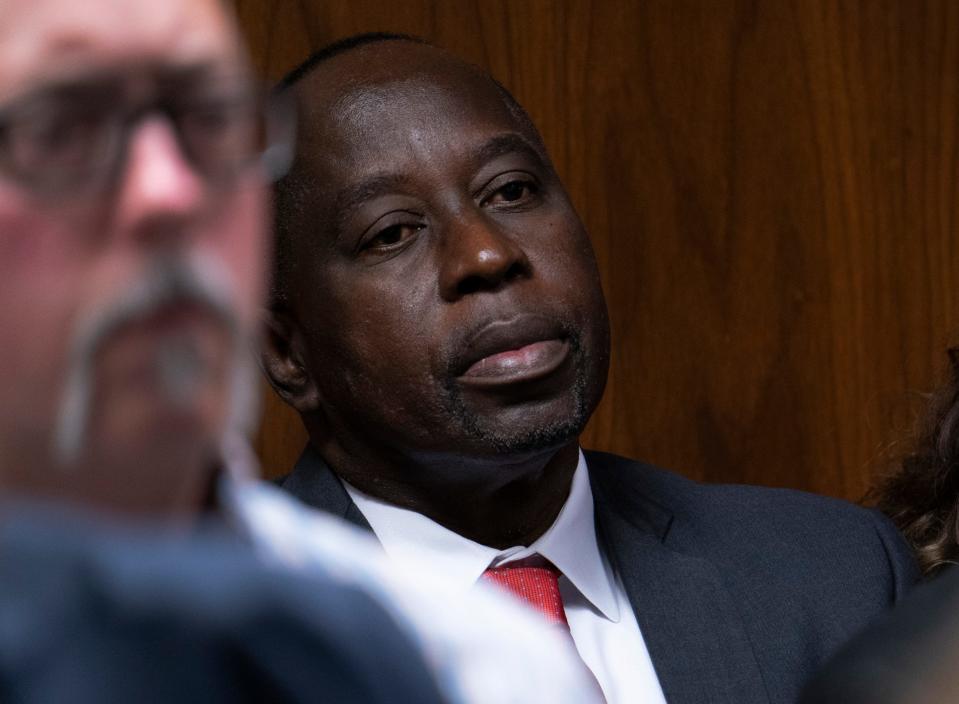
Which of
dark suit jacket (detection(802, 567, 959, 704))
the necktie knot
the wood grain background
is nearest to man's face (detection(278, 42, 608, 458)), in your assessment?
the necktie knot

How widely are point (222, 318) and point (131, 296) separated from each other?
2 centimetres

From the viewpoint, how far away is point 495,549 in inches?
46.9

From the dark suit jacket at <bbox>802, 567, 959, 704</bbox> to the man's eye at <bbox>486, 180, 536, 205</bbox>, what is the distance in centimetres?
79

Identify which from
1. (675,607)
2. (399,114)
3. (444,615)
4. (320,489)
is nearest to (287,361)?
(320,489)

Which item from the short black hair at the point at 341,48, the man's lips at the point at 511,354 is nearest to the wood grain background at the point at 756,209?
the short black hair at the point at 341,48

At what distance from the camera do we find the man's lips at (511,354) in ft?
3.60

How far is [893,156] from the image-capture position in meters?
1.69

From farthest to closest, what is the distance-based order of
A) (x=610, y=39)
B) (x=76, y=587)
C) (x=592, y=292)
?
(x=610, y=39)
(x=592, y=292)
(x=76, y=587)

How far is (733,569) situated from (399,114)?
1.45ft

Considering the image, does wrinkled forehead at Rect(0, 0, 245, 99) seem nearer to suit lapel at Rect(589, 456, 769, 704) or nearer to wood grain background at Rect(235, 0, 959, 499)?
suit lapel at Rect(589, 456, 769, 704)

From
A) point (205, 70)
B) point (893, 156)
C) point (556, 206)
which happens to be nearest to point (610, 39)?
point (893, 156)

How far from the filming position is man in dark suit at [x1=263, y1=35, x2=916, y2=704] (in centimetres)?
112

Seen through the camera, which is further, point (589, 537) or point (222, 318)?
point (589, 537)

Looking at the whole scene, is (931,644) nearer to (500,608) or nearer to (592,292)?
(500,608)
